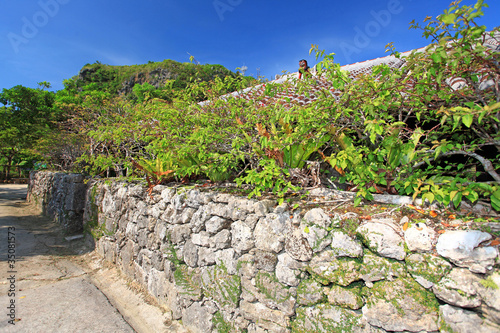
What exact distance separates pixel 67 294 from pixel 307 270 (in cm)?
386

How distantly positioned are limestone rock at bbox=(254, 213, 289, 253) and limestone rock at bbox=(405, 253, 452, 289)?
0.96 metres

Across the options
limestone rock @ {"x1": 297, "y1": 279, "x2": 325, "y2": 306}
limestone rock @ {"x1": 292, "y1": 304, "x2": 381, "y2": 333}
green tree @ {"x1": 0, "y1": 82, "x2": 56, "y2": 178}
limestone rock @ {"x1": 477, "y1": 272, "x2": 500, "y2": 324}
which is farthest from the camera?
green tree @ {"x1": 0, "y1": 82, "x2": 56, "y2": 178}

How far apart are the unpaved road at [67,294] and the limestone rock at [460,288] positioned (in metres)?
2.89

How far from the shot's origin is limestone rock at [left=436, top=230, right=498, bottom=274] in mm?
1322

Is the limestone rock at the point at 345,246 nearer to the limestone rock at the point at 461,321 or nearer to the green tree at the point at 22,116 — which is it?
the limestone rock at the point at 461,321

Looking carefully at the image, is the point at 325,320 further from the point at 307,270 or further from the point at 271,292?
the point at 271,292

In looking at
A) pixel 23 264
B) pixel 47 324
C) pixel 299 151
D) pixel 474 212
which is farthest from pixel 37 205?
pixel 474 212

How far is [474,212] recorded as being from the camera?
1.72 metres

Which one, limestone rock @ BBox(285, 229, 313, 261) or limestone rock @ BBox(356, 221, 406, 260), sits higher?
limestone rock @ BBox(356, 221, 406, 260)

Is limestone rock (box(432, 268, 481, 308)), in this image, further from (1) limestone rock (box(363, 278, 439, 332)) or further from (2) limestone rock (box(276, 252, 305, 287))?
(2) limestone rock (box(276, 252, 305, 287))

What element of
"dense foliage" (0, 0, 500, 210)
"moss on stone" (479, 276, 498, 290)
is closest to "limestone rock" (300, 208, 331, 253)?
"dense foliage" (0, 0, 500, 210)

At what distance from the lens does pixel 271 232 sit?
2242 mm

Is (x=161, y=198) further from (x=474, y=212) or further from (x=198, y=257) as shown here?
(x=474, y=212)

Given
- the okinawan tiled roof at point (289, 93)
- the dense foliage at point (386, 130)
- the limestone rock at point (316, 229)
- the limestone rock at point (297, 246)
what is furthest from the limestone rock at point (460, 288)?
the okinawan tiled roof at point (289, 93)
